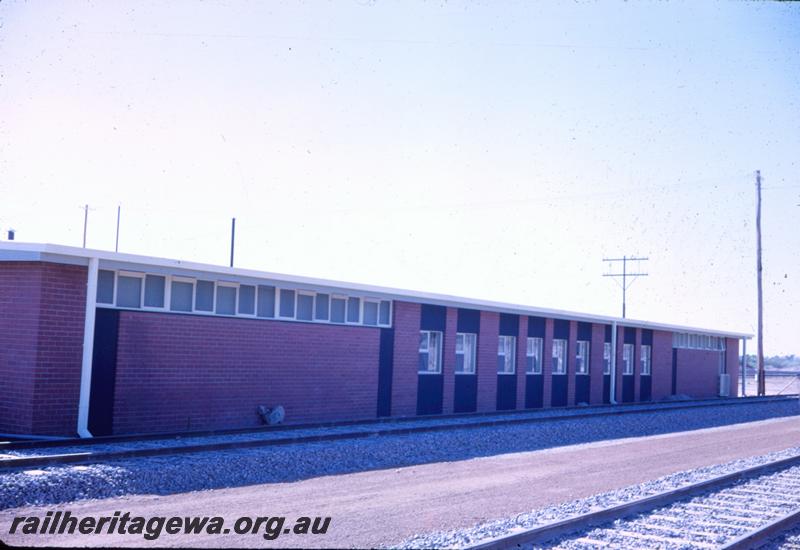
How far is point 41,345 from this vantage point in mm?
15812

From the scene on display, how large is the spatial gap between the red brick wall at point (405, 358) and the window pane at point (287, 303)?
4037mm

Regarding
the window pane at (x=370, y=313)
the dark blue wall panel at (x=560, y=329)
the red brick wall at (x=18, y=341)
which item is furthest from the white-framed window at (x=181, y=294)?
the dark blue wall panel at (x=560, y=329)

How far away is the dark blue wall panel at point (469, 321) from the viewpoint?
26766 mm

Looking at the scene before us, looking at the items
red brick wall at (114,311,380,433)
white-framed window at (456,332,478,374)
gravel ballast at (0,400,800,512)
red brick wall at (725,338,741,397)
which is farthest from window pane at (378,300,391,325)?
red brick wall at (725,338,741,397)

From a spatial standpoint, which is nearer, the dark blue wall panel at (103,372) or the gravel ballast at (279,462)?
the gravel ballast at (279,462)

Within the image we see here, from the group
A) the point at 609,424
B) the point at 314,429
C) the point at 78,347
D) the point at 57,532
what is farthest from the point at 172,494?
the point at 609,424

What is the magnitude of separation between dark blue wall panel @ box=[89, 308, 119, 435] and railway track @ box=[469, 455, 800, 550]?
10834 mm

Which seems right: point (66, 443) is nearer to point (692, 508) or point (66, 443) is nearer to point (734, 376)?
point (692, 508)

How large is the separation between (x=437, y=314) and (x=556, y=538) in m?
17.2

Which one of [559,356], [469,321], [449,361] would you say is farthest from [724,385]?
[449,361]

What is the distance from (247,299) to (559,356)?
16003 millimetres

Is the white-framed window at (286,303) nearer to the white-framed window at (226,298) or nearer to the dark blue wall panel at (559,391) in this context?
the white-framed window at (226,298)

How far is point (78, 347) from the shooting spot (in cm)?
1636

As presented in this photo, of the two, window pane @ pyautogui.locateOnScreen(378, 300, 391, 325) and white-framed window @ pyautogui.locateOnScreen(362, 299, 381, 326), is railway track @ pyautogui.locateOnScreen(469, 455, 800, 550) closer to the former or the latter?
white-framed window @ pyautogui.locateOnScreen(362, 299, 381, 326)
